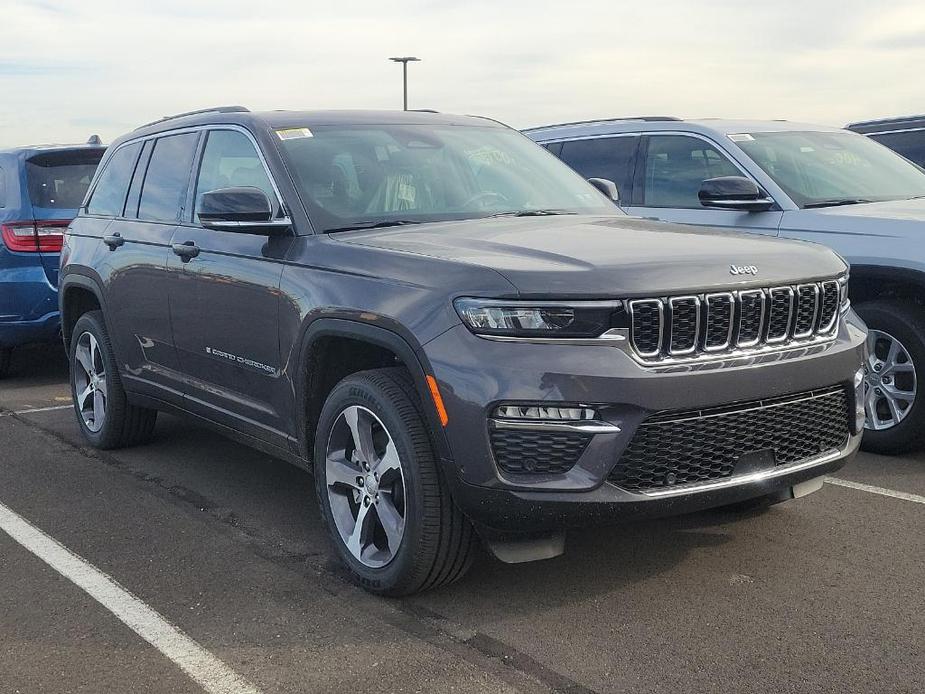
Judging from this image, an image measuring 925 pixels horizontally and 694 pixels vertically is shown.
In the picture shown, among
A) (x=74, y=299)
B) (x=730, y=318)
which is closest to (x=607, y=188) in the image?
(x=730, y=318)

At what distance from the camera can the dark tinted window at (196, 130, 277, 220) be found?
490cm

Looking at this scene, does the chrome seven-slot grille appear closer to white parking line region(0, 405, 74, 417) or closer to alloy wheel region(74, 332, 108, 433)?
alloy wheel region(74, 332, 108, 433)

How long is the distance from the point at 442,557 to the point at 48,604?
1447mm

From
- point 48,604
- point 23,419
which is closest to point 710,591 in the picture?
point 48,604

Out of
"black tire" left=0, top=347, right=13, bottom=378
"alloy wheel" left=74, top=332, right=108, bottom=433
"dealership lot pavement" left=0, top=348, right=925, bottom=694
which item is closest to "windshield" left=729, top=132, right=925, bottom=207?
"dealership lot pavement" left=0, top=348, right=925, bottom=694

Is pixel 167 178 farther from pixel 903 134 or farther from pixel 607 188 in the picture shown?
pixel 903 134

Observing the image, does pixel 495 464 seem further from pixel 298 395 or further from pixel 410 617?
pixel 298 395

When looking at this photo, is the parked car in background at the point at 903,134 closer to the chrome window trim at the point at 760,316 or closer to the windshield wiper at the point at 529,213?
the windshield wiper at the point at 529,213

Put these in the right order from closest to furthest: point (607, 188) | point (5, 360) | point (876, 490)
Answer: point (876, 490) → point (607, 188) → point (5, 360)

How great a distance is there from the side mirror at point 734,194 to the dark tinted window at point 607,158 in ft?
3.62

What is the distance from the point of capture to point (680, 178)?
7.27 meters

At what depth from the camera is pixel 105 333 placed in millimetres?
6336

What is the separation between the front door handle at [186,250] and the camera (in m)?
5.19

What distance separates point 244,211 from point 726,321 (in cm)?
193
